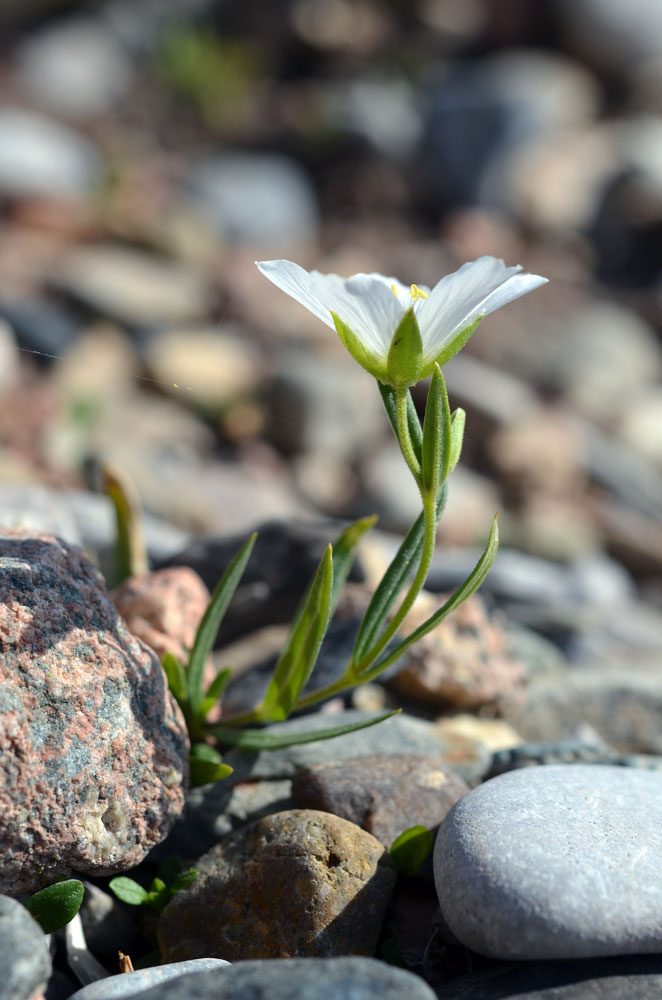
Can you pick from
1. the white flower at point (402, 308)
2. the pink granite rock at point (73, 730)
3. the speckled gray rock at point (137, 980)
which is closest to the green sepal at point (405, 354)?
the white flower at point (402, 308)

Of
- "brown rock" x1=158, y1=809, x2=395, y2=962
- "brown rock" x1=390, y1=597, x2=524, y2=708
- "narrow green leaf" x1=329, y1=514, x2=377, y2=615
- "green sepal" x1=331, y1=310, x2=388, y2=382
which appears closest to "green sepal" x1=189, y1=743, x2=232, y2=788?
"brown rock" x1=158, y1=809, x2=395, y2=962

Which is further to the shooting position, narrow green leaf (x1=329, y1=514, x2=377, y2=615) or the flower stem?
narrow green leaf (x1=329, y1=514, x2=377, y2=615)

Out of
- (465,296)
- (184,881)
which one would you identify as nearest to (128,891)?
(184,881)

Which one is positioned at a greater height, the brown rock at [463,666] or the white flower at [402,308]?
the white flower at [402,308]

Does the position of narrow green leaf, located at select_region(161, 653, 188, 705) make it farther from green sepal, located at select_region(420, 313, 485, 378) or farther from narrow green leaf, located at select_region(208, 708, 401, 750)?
green sepal, located at select_region(420, 313, 485, 378)

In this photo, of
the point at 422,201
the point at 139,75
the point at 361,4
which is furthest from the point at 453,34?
the point at 139,75

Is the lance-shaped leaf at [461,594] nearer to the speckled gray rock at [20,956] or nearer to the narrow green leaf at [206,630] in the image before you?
the narrow green leaf at [206,630]

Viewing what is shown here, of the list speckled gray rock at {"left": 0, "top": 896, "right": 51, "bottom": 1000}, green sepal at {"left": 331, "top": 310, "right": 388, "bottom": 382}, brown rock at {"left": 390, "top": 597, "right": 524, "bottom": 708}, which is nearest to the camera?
speckled gray rock at {"left": 0, "top": 896, "right": 51, "bottom": 1000}
